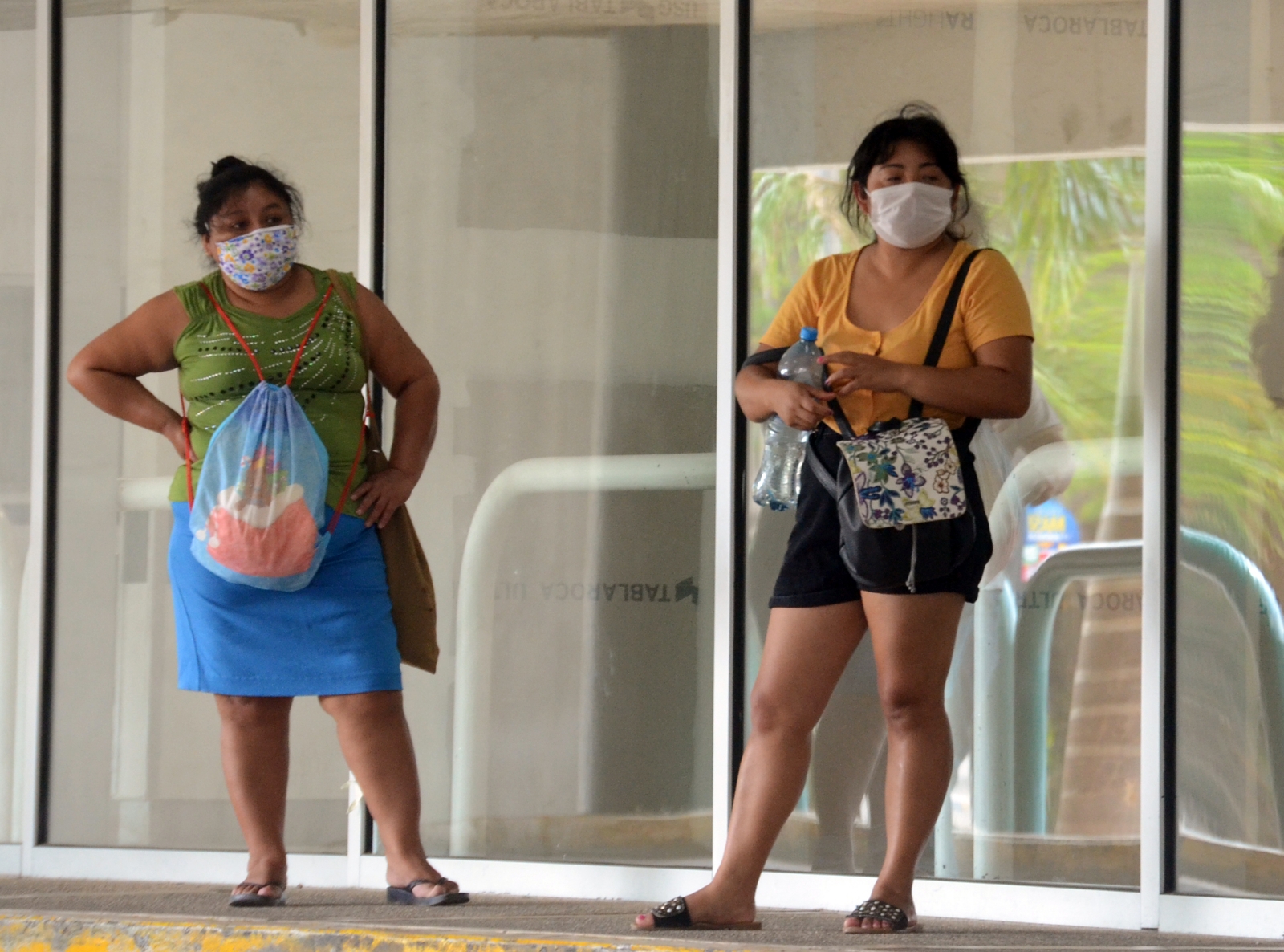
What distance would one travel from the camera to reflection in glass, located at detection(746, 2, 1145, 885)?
4383 millimetres

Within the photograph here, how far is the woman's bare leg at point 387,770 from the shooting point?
13.2ft

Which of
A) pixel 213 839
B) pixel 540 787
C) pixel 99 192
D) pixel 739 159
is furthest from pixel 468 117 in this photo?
pixel 213 839

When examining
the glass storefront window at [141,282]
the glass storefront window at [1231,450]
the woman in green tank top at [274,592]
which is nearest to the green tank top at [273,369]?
the woman in green tank top at [274,592]

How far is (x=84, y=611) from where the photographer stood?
18.4 feet

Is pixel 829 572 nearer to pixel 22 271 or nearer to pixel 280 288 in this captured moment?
pixel 280 288

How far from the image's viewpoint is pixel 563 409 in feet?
16.7

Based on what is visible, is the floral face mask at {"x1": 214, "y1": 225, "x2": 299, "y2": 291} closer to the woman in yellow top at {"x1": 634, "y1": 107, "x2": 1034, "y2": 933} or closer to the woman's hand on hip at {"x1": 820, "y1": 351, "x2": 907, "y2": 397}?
the woman in yellow top at {"x1": 634, "y1": 107, "x2": 1034, "y2": 933}

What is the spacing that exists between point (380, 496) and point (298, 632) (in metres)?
0.35

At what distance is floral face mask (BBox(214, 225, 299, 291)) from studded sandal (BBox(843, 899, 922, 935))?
6.06ft

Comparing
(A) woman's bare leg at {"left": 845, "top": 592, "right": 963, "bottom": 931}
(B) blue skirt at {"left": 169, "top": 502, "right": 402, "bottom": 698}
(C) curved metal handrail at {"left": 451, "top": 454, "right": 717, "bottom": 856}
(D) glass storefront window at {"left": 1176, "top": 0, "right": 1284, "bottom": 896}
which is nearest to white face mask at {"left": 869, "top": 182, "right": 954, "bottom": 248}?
(A) woman's bare leg at {"left": 845, "top": 592, "right": 963, "bottom": 931}

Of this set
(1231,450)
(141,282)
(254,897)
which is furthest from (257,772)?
(1231,450)

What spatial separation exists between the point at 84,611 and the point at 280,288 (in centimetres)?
193

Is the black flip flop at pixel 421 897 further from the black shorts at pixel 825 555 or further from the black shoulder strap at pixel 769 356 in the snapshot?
the black shoulder strap at pixel 769 356

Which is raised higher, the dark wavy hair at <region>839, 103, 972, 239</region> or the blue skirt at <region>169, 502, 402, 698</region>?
the dark wavy hair at <region>839, 103, 972, 239</region>
